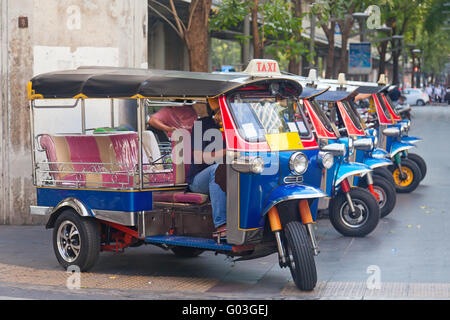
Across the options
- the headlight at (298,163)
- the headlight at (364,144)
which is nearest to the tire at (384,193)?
the headlight at (364,144)

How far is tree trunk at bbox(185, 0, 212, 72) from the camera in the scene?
1454cm

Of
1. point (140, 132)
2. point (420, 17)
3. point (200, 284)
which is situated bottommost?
point (200, 284)

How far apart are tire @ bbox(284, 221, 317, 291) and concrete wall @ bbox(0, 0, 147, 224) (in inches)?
207

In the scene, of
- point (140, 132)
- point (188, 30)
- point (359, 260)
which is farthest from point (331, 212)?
point (188, 30)

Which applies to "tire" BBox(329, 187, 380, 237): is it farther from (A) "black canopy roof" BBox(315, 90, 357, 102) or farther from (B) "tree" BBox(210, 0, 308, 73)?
(B) "tree" BBox(210, 0, 308, 73)

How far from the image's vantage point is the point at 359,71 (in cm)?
3033

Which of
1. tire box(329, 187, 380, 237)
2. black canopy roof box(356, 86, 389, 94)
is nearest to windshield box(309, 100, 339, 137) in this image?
tire box(329, 187, 380, 237)

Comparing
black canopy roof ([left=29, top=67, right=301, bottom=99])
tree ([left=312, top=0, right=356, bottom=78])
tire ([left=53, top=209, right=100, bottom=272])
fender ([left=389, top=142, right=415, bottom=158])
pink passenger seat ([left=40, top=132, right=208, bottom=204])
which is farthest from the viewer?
tree ([left=312, top=0, right=356, bottom=78])

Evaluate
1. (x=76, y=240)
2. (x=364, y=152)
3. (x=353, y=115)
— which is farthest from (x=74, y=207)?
(x=353, y=115)

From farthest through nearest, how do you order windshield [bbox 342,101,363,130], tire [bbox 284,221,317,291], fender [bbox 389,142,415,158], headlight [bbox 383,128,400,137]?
1. fender [bbox 389,142,415,158]
2. headlight [bbox 383,128,400,137]
3. windshield [bbox 342,101,363,130]
4. tire [bbox 284,221,317,291]

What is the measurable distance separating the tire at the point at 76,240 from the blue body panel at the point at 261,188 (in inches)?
69.3

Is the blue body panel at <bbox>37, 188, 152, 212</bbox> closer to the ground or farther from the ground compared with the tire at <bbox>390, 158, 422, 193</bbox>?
farther from the ground

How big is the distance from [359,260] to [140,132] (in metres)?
2.92
